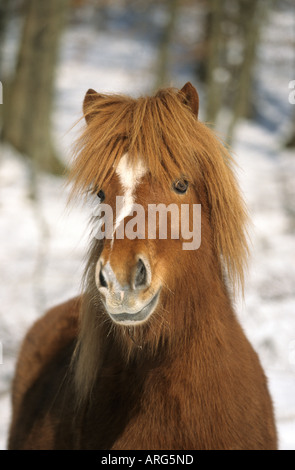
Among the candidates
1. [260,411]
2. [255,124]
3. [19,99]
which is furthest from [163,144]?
[255,124]

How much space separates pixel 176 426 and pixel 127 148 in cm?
123

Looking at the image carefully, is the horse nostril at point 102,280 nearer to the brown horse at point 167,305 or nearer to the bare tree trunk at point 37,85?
the brown horse at point 167,305

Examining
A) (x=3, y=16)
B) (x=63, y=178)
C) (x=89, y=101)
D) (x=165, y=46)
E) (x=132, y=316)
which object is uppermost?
(x=3, y=16)

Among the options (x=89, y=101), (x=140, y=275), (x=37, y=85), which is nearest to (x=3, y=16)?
(x=37, y=85)

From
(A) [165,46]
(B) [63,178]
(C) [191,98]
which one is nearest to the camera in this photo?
(C) [191,98]

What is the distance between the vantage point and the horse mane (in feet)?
6.63

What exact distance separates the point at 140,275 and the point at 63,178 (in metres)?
4.18

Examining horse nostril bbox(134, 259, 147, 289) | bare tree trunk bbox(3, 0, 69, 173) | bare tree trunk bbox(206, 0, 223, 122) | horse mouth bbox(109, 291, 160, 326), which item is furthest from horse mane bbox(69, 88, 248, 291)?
bare tree trunk bbox(206, 0, 223, 122)

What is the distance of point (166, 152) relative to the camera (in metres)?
2.01

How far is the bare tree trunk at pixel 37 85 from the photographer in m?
9.48

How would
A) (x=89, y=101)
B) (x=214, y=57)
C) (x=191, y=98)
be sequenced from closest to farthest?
(x=191, y=98)
(x=89, y=101)
(x=214, y=57)

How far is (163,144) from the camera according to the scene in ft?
6.70

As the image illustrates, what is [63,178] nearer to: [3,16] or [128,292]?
[128,292]

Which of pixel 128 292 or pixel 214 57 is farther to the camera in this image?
pixel 214 57
